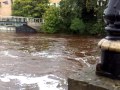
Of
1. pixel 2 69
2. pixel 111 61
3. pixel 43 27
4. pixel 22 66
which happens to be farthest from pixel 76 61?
→ pixel 43 27

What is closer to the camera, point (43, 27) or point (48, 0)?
point (43, 27)

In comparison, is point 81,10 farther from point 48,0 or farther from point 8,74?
point 8,74

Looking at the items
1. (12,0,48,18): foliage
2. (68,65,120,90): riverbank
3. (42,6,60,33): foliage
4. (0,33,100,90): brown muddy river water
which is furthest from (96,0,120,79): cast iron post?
(12,0,48,18): foliage

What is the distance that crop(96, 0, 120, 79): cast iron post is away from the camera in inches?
70.5

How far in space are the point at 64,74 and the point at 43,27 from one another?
24774mm

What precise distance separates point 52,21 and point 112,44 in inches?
1324

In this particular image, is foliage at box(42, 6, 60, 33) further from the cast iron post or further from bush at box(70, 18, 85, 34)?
the cast iron post

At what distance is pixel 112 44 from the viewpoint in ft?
5.92

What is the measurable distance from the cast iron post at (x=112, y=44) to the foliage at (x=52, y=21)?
33.2 meters

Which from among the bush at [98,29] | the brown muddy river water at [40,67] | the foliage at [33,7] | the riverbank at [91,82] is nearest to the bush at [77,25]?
the bush at [98,29]

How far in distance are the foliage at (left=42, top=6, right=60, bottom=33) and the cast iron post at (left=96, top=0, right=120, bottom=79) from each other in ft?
109

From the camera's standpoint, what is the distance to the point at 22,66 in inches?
551

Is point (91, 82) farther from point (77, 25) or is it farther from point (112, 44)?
point (77, 25)

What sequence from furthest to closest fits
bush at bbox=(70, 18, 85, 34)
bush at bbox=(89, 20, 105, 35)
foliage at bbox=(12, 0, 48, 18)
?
foliage at bbox=(12, 0, 48, 18)
bush at bbox=(70, 18, 85, 34)
bush at bbox=(89, 20, 105, 35)
